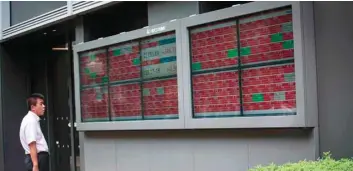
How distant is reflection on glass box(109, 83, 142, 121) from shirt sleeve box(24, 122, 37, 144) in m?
1.47

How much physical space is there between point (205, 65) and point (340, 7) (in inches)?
77.4

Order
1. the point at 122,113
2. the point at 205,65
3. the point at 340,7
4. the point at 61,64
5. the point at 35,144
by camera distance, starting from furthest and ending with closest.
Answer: the point at 61,64, the point at 122,113, the point at 35,144, the point at 205,65, the point at 340,7

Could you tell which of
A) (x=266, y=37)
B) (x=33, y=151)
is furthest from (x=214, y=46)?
(x=33, y=151)

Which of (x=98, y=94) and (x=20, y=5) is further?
(x=20, y=5)

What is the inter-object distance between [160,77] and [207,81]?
3.28ft

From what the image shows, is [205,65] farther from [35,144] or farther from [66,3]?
[66,3]

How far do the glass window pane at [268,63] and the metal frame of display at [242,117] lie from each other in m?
0.11

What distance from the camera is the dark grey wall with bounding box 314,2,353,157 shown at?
5496 millimetres

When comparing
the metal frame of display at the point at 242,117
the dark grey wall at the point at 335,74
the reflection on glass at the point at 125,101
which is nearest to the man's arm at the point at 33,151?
the metal frame of display at the point at 242,117

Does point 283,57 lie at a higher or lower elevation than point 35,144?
higher

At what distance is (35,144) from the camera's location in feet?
24.6

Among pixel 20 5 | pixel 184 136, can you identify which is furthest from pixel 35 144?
pixel 20 5

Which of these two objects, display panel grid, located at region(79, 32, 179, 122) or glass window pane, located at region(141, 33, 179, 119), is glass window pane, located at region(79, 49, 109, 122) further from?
glass window pane, located at region(141, 33, 179, 119)

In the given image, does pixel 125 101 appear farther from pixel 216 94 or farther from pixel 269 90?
pixel 269 90
